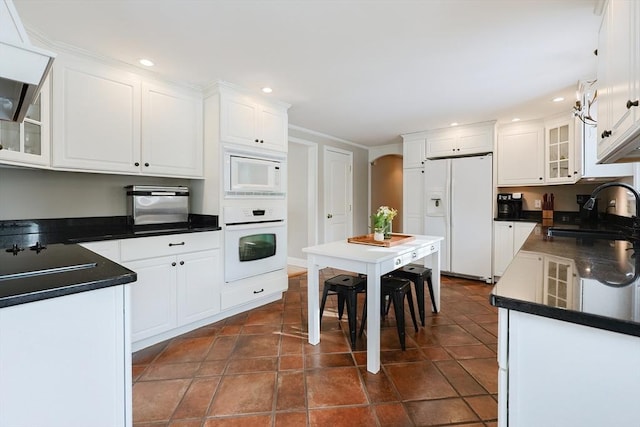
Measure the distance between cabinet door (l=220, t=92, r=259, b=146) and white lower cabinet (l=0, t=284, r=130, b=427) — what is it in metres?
2.08

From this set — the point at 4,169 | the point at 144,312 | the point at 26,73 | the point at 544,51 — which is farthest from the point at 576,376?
the point at 4,169

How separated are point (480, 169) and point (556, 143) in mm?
910

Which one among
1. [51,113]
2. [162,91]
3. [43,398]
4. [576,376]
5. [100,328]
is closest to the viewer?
[576,376]

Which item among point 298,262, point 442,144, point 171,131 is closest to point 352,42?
point 171,131

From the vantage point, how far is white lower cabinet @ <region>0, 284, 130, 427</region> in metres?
0.81

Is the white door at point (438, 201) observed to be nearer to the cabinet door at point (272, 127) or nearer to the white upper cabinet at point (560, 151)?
the white upper cabinet at point (560, 151)

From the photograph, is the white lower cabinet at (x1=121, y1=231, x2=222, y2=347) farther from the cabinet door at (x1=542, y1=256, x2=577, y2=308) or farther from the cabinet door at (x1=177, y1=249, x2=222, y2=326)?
the cabinet door at (x1=542, y1=256, x2=577, y2=308)

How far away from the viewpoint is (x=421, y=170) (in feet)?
15.2

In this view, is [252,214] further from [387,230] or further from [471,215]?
[471,215]

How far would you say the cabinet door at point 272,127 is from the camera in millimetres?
3105

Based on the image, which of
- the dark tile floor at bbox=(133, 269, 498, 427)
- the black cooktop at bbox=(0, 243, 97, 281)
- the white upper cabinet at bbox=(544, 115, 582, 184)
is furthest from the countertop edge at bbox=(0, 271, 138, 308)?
the white upper cabinet at bbox=(544, 115, 582, 184)

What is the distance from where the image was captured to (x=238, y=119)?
289 cm

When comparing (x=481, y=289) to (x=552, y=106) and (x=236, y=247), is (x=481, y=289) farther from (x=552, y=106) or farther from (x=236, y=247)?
(x=236, y=247)

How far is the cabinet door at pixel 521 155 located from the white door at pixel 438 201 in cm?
73
